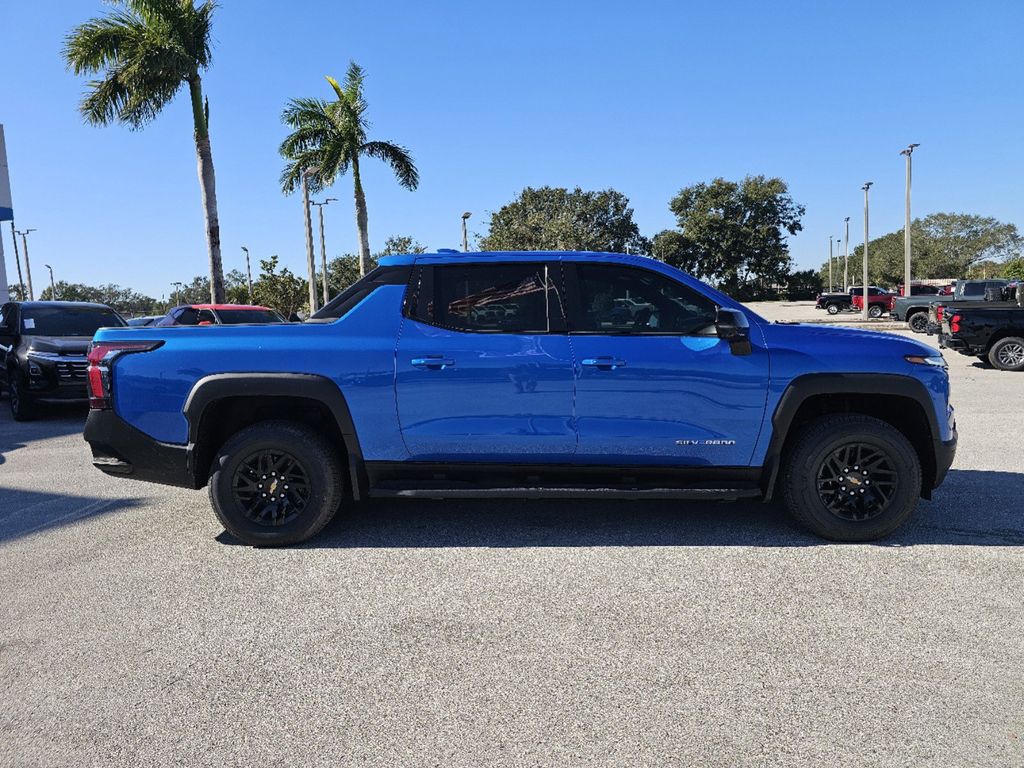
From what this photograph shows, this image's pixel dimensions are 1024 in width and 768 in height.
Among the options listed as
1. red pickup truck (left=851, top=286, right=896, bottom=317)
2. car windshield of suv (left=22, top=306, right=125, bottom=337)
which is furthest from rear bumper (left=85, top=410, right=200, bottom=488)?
red pickup truck (left=851, top=286, right=896, bottom=317)

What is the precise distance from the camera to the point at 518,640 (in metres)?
3.14

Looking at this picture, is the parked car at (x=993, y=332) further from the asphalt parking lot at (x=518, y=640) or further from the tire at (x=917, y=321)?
the tire at (x=917, y=321)

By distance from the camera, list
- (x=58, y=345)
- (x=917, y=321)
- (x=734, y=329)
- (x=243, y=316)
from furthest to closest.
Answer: (x=917, y=321), (x=243, y=316), (x=58, y=345), (x=734, y=329)

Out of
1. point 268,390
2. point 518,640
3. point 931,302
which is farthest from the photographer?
point 931,302

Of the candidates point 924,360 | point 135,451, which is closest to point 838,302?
point 924,360

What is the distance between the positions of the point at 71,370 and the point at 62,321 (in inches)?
62.0

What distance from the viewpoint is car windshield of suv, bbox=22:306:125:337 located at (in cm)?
1069

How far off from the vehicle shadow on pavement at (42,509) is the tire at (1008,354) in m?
14.3

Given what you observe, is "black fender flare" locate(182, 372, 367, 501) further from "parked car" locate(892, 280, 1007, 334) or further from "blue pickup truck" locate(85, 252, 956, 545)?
"parked car" locate(892, 280, 1007, 334)

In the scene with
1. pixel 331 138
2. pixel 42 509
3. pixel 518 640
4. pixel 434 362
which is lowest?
pixel 518 640

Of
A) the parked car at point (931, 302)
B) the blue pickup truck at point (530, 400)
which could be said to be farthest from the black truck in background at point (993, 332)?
the blue pickup truck at point (530, 400)

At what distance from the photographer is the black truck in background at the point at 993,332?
13125 millimetres

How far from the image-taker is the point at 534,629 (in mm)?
3238

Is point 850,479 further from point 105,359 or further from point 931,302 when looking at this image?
point 931,302
